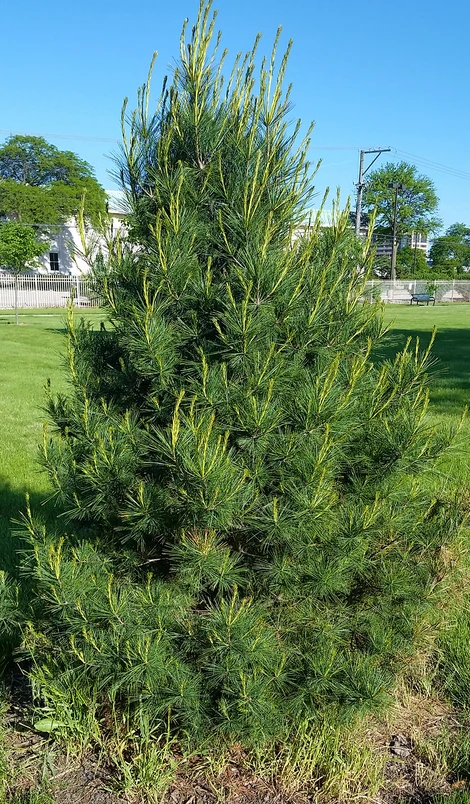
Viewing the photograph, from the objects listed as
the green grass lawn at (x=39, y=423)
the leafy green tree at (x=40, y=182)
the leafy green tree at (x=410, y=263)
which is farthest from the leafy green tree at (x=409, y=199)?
the green grass lawn at (x=39, y=423)

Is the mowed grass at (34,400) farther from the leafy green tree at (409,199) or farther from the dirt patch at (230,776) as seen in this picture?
the leafy green tree at (409,199)

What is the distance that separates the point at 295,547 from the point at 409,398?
87cm

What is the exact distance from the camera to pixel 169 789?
2.76 meters

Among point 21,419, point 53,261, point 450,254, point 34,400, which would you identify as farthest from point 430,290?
point 21,419

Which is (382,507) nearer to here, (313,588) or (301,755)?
(313,588)

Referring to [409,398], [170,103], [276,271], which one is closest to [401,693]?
[409,398]

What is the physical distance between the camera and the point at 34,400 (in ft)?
33.0

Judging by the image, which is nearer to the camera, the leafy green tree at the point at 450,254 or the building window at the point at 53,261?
the building window at the point at 53,261

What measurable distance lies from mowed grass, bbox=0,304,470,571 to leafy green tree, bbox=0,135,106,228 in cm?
3167

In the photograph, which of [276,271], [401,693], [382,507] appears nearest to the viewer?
[276,271]

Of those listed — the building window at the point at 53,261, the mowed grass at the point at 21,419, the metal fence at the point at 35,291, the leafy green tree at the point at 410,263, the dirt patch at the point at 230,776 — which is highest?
the leafy green tree at the point at 410,263

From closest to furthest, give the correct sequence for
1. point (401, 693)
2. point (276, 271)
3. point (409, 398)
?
point (276, 271)
point (409, 398)
point (401, 693)

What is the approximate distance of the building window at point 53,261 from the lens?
52.0 metres

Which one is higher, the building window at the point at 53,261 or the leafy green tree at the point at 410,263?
the leafy green tree at the point at 410,263
